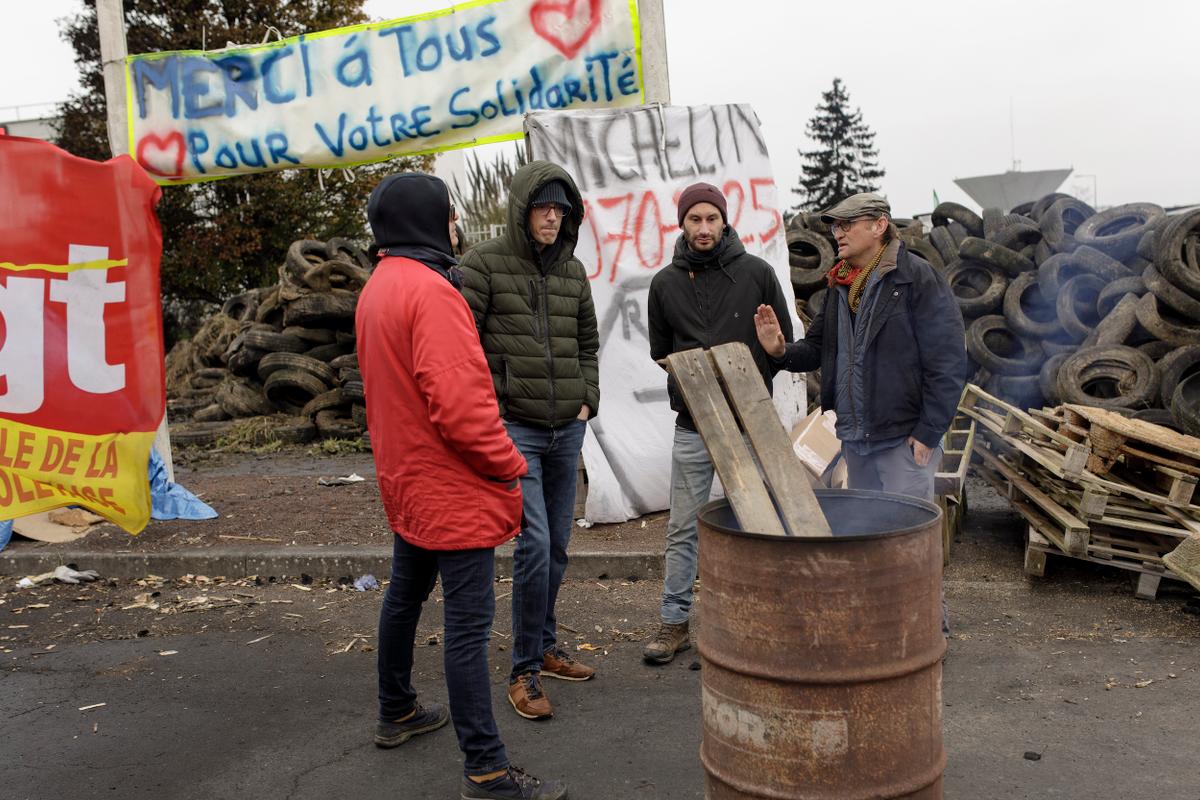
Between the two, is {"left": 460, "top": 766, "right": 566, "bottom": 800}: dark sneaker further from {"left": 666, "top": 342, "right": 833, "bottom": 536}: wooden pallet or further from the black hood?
the black hood

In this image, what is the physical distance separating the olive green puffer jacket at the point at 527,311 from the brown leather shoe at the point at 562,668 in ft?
3.62

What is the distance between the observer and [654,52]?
23.7 feet

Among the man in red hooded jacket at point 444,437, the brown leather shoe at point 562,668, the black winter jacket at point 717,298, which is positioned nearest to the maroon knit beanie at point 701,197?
the black winter jacket at point 717,298

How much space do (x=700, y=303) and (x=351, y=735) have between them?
2.40m

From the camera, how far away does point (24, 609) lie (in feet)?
20.5

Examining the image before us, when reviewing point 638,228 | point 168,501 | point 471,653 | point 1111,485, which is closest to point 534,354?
point 471,653

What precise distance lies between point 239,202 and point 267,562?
17637mm

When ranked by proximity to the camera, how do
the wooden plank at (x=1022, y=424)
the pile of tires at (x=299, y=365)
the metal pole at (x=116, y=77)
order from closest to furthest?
the wooden plank at (x=1022, y=424), the metal pole at (x=116, y=77), the pile of tires at (x=299, y=365)

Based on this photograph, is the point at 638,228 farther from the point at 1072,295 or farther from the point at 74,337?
the point at 1072,295

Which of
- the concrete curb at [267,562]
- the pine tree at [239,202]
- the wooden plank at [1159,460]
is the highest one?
the pine tree at [239,202]

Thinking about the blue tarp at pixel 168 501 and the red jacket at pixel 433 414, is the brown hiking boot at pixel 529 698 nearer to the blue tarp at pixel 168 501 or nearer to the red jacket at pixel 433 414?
the red jacket at pixel 433 414

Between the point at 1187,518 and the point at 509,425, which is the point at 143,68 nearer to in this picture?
the point at 509,425

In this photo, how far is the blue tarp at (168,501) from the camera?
7.74 m

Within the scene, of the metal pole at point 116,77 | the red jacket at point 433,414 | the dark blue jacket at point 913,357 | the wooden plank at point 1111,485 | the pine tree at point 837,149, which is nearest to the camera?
the red jacket at point 433,414
